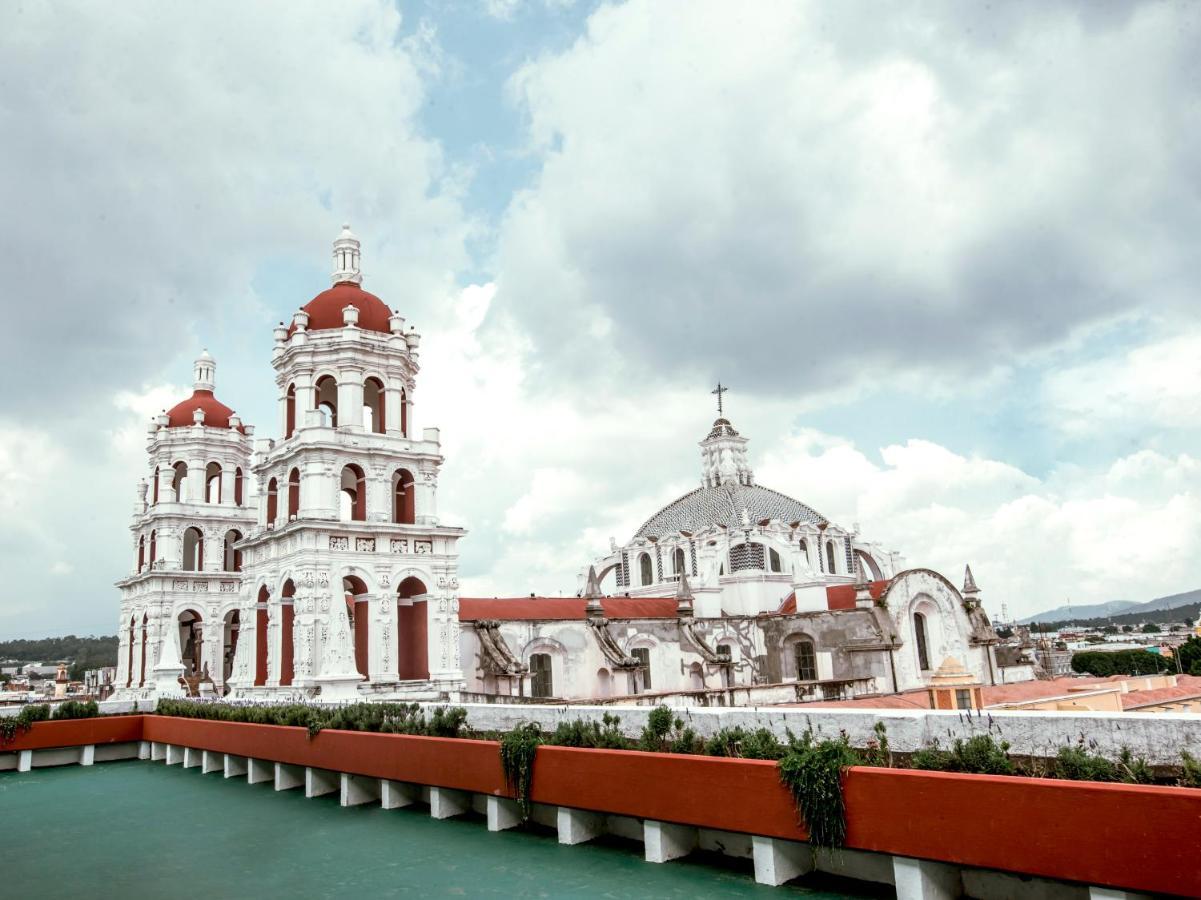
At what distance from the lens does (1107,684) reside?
2461 cm

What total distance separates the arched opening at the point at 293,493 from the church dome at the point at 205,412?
43.7 feet

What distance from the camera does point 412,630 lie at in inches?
981

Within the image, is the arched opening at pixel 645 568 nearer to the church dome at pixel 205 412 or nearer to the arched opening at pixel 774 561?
the arched opening at pixel 774 561

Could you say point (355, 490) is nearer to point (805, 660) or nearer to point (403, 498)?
point (403, 498)

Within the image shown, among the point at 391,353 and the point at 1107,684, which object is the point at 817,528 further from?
the point at 391,353

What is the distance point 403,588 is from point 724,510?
2015cm

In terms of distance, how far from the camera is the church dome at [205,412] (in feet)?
119

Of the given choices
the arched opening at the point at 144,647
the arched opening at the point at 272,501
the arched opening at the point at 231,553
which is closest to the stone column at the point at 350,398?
the arched opening at the point at 272,501

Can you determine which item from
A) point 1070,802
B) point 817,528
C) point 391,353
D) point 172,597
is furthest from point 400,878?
point 817,528

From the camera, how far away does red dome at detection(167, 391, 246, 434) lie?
1427 inches

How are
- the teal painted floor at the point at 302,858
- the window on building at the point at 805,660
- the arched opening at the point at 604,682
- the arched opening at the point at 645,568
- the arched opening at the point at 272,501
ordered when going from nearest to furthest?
the teal painted floor at the point at 302,858, the arched opening at the point at 272,501, the arched opening at the point at 604,682, the window on building at the point at 805,660, the arched opening at the point at 645,568

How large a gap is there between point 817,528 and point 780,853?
33.5 metres

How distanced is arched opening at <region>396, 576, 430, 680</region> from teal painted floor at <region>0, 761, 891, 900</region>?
823cm

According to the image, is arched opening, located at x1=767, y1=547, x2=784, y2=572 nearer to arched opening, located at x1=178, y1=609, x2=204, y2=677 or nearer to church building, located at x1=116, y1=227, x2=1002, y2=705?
church building, located at x1=116, y1=227, x2=1002, y2=705
